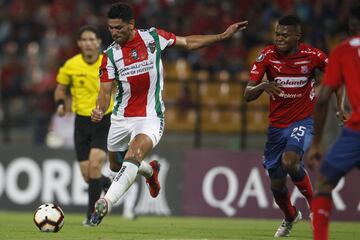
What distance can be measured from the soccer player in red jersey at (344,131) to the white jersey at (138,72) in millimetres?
3542

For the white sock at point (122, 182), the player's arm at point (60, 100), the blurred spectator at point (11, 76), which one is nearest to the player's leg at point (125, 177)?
the white sock at point (122, 182)

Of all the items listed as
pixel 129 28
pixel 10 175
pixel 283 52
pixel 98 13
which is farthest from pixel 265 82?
pixel 98 13

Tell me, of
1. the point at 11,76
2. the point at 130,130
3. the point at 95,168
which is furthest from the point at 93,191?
the point at 11,76

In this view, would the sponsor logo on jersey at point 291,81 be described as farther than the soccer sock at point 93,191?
No

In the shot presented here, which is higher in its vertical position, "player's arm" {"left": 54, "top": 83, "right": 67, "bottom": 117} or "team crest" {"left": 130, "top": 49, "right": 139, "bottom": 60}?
"team crest" {"left": 130, "top": 49, "right": 139, "bottom": 60}

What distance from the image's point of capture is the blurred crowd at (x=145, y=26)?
20.8 m

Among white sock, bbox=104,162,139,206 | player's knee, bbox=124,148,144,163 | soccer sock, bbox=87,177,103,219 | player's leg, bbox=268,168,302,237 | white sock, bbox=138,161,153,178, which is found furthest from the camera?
soccer sock, bbox=87,177,103,219

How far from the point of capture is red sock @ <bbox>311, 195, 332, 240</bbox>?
846 centimetres

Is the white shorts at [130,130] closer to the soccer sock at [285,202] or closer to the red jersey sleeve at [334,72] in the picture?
the soccer sock at [285,202]

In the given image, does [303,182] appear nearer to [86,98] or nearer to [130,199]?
[86,98]

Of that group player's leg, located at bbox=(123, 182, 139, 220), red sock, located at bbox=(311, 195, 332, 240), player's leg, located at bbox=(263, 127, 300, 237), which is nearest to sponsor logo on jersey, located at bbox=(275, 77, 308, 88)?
player's leg, located at bbox=(263, 127, 300, 237)

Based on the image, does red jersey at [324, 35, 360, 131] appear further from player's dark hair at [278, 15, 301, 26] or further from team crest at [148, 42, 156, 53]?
team crest at [148, 42, 156, 53]

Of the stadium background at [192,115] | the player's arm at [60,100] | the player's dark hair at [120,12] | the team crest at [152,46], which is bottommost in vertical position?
the stadium background at [192,115]

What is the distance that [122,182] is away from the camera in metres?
10.8
